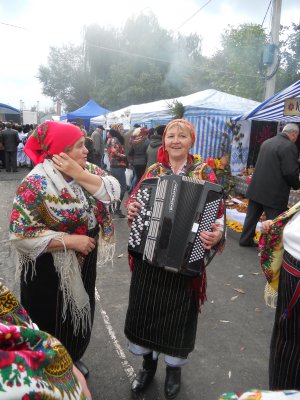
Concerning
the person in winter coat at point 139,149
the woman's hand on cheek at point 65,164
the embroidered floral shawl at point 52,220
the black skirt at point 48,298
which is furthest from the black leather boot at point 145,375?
the person in winter coat at point 139,149

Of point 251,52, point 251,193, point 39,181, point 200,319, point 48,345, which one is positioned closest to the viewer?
point 48,345

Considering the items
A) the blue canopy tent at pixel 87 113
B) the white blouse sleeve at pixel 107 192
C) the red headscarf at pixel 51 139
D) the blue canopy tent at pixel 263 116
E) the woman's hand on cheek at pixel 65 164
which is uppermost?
the blue canopy tent at pixel 87 113

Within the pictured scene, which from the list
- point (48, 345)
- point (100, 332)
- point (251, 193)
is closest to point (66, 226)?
point (48, 345)

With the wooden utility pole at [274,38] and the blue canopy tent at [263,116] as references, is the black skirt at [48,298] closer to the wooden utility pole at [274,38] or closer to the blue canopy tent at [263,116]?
the blue canopy tent at [263,116]

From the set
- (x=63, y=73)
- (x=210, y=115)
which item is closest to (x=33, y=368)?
(x=210, y=115)

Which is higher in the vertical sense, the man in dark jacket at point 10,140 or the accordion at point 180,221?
the man in dark jacket at point 10,140

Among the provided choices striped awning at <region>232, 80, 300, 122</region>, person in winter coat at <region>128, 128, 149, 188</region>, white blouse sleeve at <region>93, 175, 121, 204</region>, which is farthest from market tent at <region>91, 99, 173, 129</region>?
white blouse sleeve at <region>93, 175, 121, 204</region>

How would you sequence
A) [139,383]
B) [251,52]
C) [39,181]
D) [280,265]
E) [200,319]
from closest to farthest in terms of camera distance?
[39,181] < [280,265] < [139,383] < [200,319] < [251,52]

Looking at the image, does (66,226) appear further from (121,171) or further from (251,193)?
(121,171)

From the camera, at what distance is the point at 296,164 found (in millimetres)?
4758

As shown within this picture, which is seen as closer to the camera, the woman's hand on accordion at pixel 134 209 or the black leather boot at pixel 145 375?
the woman's hand on accordion at pixel 134 209

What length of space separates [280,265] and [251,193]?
10.3 ft

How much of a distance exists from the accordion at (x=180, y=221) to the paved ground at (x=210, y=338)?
1.03 metres

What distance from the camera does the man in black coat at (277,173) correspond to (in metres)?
4.75
